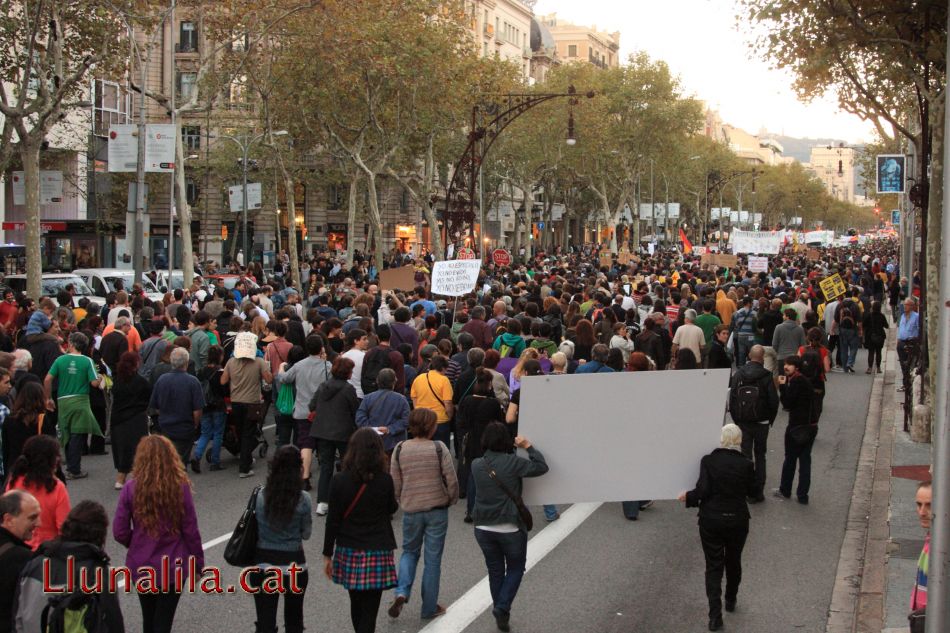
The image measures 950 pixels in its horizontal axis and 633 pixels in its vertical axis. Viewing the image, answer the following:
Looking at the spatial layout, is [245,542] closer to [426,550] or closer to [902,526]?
[426,550]

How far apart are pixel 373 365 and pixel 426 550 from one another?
403 centimetres

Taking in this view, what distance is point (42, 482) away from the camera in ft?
20.6

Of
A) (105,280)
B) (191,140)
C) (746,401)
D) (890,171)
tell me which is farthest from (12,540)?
(191,140)

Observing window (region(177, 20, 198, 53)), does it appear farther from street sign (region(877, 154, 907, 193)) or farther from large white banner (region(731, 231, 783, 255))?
street sign (region(877, 154, 907, 193))

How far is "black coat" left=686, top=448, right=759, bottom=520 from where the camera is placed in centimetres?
734

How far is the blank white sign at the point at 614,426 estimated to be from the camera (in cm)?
701

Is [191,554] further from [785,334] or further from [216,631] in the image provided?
[785,334]

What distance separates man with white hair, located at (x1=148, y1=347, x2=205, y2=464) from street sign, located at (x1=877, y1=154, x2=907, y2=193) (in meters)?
27.1

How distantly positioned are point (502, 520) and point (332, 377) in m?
3.44

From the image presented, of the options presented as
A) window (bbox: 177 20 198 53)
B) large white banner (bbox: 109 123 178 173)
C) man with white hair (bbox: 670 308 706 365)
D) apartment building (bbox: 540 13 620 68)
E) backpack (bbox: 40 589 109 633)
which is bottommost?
backpack (bbox: 40 589 109 633)

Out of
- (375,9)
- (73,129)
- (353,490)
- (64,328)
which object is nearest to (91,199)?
(73,129)

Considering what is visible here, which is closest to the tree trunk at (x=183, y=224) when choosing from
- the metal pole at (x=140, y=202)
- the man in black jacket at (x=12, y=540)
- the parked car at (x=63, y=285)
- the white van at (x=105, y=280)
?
the metal pole at (x=140, y=202)

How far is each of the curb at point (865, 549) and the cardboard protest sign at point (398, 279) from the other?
10510 millimetres


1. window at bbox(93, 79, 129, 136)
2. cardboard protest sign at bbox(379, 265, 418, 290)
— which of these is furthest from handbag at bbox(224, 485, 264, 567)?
window at bbox(93, 79, 129, 136)
